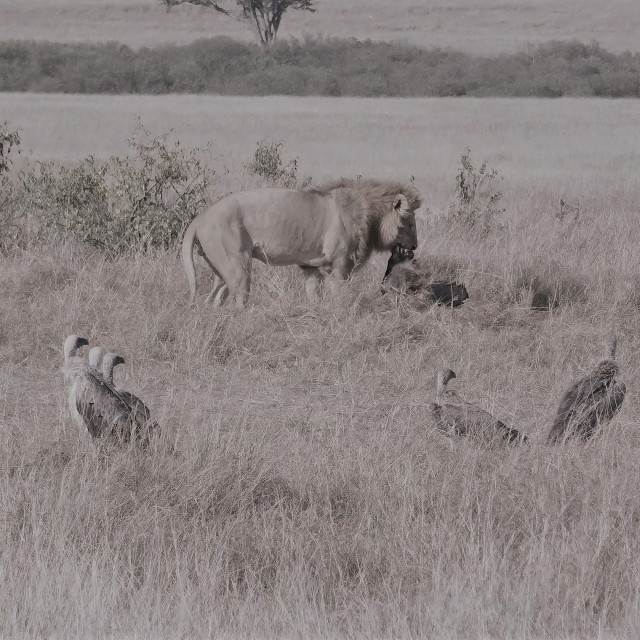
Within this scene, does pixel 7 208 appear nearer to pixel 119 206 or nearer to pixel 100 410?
pixel 119 206

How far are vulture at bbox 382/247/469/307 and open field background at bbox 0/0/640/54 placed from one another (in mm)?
53183

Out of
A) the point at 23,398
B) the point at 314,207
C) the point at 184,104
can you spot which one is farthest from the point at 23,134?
the point at 23,398

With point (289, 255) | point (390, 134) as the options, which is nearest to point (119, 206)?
point (289, 255)

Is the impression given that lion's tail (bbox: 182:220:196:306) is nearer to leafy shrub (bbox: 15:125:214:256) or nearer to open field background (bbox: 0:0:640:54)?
leafy shrub (bbox: 15:125:214:256)

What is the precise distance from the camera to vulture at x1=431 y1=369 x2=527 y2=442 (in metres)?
5.47

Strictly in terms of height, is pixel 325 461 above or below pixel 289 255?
below

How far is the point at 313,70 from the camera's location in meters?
46.7

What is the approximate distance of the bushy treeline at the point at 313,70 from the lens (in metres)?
44.2

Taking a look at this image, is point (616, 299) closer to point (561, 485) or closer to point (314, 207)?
point (314, 207)

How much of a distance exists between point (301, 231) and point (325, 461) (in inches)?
156

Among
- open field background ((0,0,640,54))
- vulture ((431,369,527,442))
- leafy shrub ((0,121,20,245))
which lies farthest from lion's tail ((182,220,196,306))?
open field background ((0,0,640,54))

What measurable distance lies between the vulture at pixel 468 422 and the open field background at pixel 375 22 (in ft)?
187

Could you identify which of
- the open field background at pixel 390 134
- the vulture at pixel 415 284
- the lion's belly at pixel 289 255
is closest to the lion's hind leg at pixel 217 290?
the lion's belly at pixel 289 255

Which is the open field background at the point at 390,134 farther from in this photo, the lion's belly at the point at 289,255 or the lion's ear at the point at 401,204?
the lion's ear at the point at 401,204
